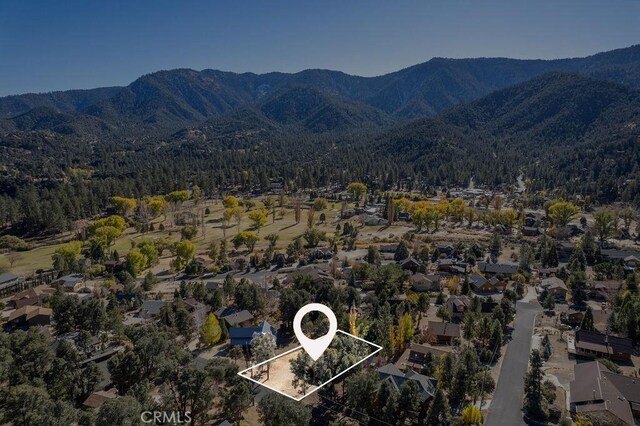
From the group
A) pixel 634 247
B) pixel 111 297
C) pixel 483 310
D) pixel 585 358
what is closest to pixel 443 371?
pixel 585 358

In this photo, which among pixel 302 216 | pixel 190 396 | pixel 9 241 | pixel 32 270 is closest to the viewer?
pixel 190 396

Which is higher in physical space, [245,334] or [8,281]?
[8,281]

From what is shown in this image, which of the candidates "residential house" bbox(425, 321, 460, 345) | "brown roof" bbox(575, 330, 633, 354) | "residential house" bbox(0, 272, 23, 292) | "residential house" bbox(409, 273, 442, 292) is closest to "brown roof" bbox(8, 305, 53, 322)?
"residential house" bbox(0, 272, 23, 292)

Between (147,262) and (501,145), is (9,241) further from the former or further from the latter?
(501,145)

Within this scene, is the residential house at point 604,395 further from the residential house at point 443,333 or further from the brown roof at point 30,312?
the brown roof at point 30,312

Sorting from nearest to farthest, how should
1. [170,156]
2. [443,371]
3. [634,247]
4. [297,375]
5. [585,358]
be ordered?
[297,375] → [443,371] → [585,358] → [634,247] → [170,156]

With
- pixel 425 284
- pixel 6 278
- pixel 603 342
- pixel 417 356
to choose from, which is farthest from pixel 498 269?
pixel 6 278

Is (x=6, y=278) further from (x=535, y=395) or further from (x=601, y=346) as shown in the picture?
(x=601, y=346)
